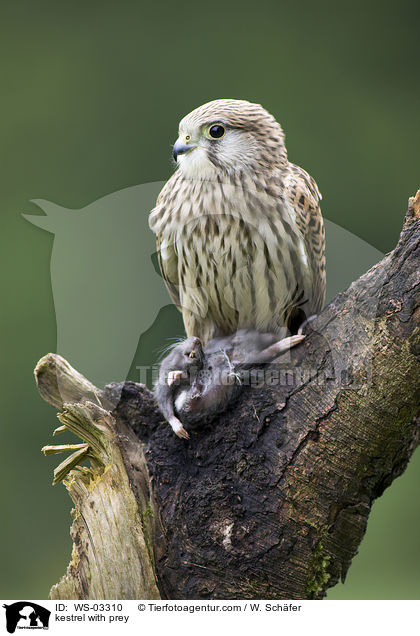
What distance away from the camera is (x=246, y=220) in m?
2.17

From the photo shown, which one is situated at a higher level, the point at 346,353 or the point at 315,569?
the point at 346,353

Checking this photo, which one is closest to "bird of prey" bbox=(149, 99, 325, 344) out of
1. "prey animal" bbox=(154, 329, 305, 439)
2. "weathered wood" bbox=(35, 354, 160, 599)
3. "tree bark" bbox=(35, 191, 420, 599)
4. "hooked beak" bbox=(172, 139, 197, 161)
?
"hooked beak" bbox=(172, 139, 197, 161)

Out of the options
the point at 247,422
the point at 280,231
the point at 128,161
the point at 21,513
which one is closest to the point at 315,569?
the point at 247,422

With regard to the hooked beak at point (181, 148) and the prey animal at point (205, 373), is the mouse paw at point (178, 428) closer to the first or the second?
the prey animal at point (205, 373)

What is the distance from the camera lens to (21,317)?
112 inches

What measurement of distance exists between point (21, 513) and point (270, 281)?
1.70 m

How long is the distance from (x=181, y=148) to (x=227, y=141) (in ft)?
0.53

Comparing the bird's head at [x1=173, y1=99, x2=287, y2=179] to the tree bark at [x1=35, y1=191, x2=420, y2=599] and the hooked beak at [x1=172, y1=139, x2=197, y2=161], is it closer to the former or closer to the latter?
the hooked beak at [x1=172, y1=139, x2=197, y2=161]

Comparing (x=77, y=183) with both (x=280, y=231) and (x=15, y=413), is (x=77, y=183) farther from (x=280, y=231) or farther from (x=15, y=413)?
(x=15, y=413)

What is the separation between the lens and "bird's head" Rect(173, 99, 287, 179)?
2.09 meters

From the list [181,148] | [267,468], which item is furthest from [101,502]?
[181,148]
